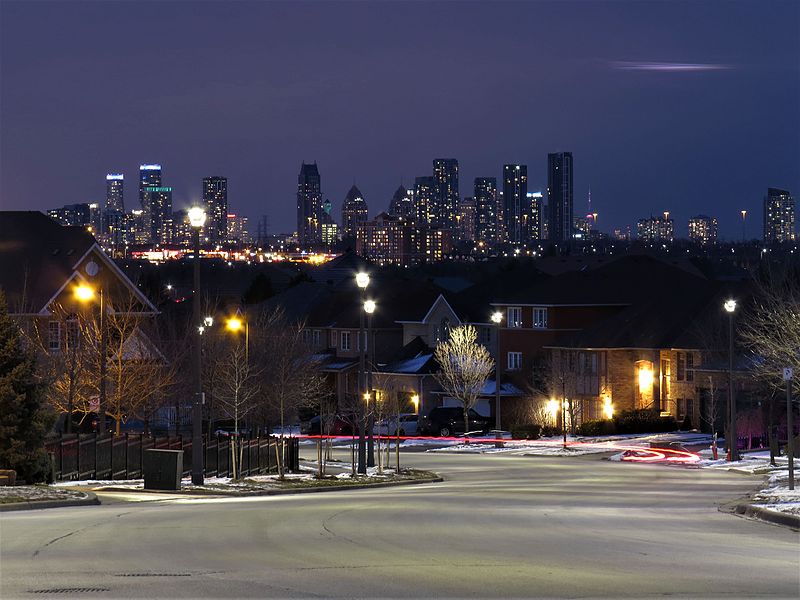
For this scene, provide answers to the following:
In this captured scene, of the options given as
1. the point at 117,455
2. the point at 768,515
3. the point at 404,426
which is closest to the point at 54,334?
the point at 404,426

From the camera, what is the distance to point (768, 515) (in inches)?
883

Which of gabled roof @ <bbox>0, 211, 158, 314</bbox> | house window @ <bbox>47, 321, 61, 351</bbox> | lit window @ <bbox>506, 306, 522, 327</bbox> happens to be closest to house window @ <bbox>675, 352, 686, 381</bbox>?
lit window @ <bbox>506, 306, 522, 327</bbox>

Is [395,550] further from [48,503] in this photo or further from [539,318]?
[539,318]

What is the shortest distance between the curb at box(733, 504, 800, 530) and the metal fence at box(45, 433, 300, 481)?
15.3m

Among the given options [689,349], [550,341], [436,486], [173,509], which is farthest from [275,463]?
[550,341]

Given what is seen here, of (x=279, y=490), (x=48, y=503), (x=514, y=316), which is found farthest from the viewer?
(x=514, y=316)

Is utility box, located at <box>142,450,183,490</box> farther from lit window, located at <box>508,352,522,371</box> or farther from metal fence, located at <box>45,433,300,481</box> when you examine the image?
lit window, located at <box>508,352,522,371</box>

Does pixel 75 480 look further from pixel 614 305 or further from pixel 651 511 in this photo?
pixel 614 305

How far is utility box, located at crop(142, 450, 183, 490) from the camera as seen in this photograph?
30.0 metres

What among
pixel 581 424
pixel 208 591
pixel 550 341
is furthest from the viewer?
pixel 550 341

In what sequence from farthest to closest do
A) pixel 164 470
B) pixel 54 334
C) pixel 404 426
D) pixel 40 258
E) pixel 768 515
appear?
pixel 404 426 < pixel 40 258 < pixel 54 334 < pixel 164 470 < pixel 768 515

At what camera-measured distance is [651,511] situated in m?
25.1

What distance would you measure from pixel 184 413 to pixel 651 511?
1596 inches

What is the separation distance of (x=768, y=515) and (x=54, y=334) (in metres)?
42.1
